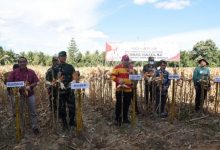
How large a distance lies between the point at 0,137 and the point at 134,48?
15.5 m

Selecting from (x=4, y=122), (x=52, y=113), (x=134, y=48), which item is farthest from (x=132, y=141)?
(x=134, y=48)

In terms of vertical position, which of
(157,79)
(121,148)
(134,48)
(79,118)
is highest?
(134,48)

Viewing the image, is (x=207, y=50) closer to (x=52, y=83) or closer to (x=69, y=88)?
(x=69, y=88)

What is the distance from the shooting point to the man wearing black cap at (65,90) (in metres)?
7.69

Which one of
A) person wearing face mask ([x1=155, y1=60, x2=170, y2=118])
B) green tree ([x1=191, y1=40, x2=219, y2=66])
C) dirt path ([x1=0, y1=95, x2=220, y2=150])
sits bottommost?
dirt path ([x1=0, y1=95, x2=220, y2=150])

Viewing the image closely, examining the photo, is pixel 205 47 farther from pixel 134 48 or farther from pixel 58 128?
pixel 58 128

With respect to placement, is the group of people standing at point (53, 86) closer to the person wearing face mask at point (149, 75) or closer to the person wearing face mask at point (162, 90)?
the person wearing face mask at point (149, 75)

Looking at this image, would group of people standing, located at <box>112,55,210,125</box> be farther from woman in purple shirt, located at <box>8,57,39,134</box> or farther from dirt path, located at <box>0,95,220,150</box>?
woman in purple shirt, located at <box>8,57,39,134</box>

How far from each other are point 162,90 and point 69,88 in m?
2.75

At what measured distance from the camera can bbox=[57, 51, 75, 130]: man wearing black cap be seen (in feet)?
25.2

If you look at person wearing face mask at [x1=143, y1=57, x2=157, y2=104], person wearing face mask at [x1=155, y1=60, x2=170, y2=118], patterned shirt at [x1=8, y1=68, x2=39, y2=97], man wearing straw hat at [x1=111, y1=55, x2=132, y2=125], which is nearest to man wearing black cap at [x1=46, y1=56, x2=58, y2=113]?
patterned shirt at [x1=8, y1=68, x2=39, y2=97]

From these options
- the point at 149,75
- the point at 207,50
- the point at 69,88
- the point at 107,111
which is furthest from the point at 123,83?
the point at 207,50

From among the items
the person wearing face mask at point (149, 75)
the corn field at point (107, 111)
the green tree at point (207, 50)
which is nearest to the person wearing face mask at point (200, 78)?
the corn field at point (107, 111)

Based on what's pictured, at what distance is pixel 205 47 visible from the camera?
5859 centimetres
